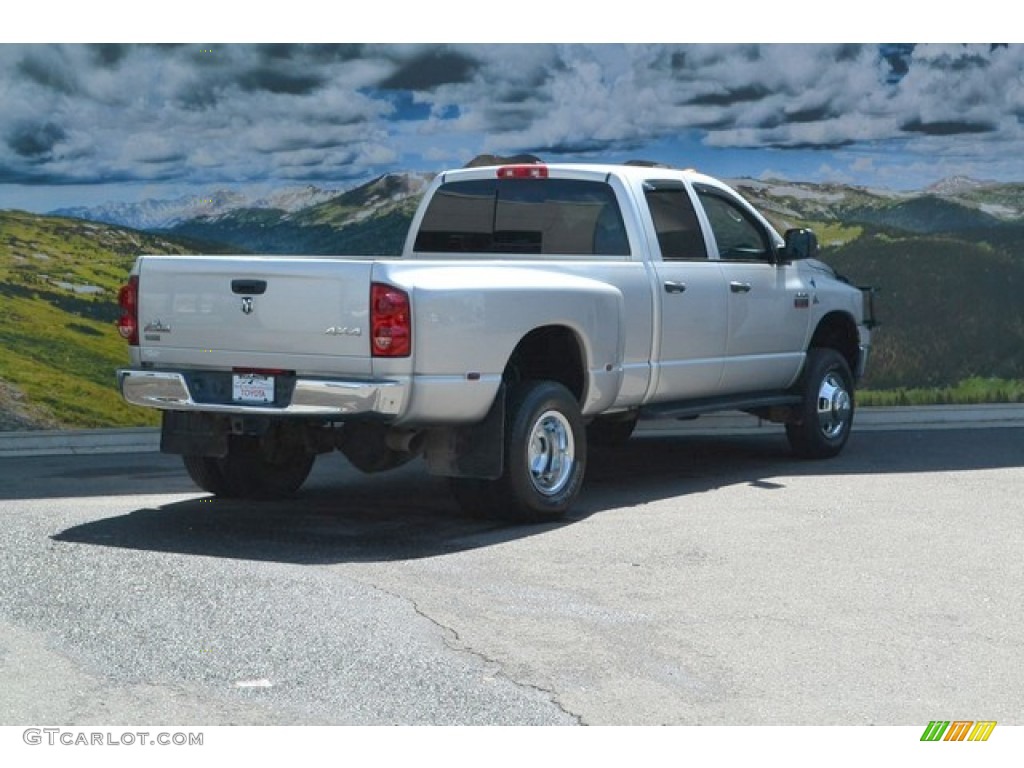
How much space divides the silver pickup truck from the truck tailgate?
0.01 metres

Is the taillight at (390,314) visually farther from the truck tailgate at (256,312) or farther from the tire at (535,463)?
the tire at (535,463)

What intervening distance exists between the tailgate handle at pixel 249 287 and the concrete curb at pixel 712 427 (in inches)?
194

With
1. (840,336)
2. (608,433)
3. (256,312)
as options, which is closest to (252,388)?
(256,312)

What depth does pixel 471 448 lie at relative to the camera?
9.59 meters

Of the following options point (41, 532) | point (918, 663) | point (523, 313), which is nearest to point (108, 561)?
point (41, 532)

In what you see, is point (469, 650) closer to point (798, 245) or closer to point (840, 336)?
point (798, 245)

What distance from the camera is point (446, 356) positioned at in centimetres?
927

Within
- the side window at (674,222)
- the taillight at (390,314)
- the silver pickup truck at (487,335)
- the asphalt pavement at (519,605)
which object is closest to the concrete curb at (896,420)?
the silver pickup truck at (487,335)

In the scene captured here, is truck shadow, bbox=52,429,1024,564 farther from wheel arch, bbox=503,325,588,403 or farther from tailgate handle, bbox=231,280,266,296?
tailgate handle, bbox=231,280,266,296

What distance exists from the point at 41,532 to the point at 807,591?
13.5 feet

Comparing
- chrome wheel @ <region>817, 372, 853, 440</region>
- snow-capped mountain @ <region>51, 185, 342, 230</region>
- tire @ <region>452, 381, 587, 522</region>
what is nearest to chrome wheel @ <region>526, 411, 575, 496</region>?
tire @ <region>452, 381, 587, 522</region>

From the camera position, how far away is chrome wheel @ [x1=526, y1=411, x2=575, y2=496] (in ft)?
32.8

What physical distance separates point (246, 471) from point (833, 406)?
4.58 metres

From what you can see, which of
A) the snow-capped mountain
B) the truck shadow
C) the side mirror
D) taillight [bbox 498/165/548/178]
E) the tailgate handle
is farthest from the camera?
the snow-capped mountain
